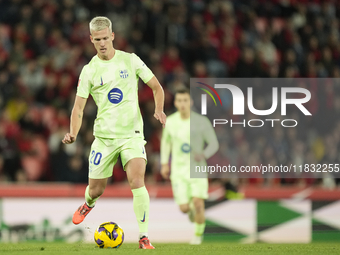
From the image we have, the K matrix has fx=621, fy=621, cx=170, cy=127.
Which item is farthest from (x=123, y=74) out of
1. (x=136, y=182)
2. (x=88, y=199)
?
(x=88, y=199)

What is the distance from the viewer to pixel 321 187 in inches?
470

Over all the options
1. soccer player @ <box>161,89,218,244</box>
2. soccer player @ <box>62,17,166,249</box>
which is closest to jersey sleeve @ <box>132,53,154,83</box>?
soccer player @ <box>62,17,166,249</box>

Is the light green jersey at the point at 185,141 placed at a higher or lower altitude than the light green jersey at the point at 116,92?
lower

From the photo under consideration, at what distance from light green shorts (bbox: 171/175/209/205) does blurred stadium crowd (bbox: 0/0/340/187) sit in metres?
2.10

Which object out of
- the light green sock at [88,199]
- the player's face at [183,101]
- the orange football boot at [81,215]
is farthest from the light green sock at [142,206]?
the player's face at [183,101]

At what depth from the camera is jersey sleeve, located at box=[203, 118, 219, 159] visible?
380 inches

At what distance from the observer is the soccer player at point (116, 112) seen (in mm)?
6723

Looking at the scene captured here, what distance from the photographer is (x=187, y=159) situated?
9883 mm

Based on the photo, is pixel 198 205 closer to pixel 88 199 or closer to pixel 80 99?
pixel 88 199

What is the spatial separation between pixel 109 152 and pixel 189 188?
3215 millimetres

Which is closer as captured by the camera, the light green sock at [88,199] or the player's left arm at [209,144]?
the light green sock at [88,199]

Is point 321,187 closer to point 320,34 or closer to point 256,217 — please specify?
point 256,217

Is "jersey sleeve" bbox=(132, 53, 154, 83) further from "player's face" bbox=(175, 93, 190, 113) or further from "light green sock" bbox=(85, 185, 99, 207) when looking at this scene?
"player's face" bbox=(175, 93, 190, 113)

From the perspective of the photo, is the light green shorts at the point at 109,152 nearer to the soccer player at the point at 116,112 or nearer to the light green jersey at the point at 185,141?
the soccer player at the point at 116,112
